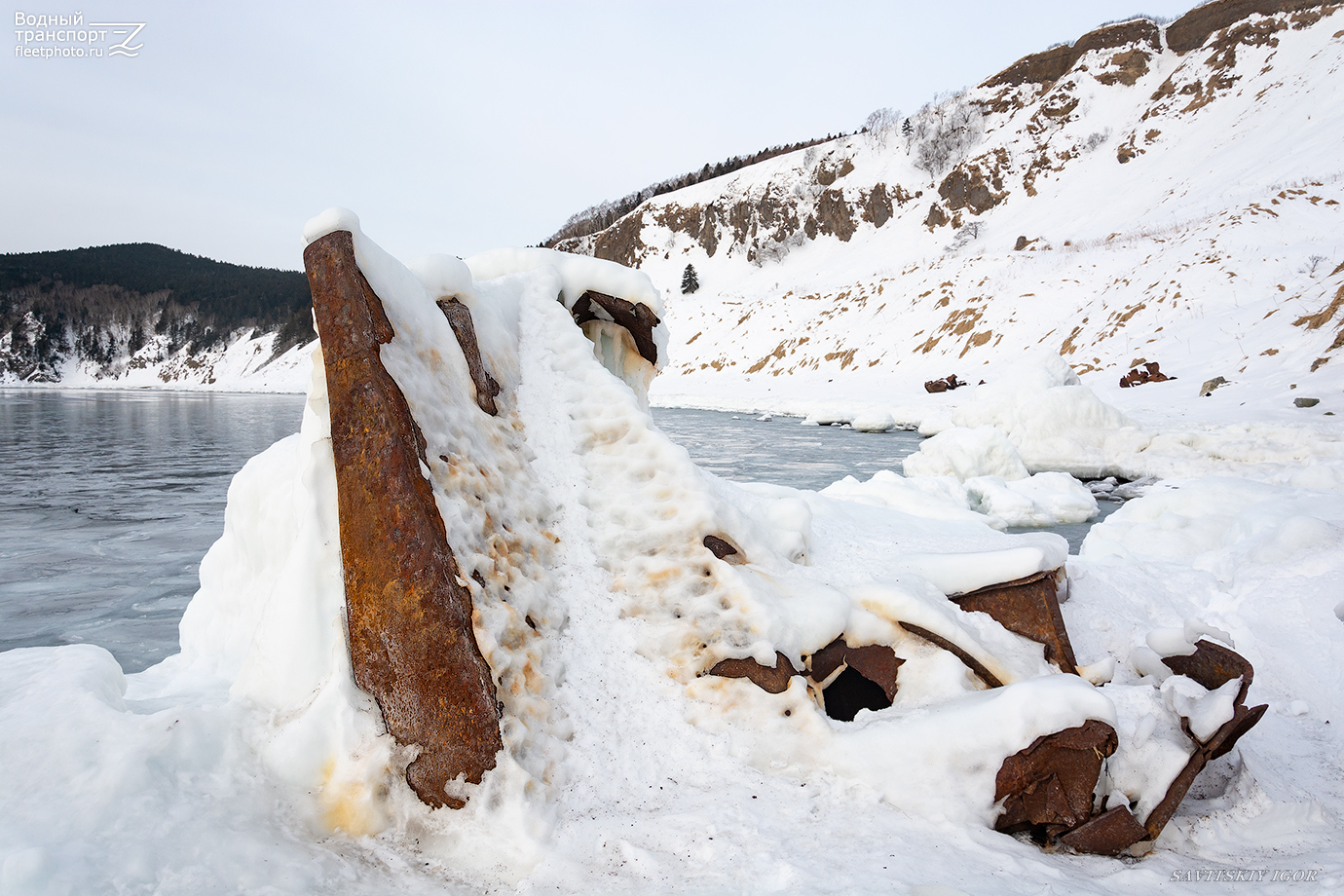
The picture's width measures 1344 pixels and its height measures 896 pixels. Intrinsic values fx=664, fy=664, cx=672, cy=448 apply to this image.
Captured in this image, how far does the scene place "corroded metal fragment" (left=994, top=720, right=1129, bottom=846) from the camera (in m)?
2.16

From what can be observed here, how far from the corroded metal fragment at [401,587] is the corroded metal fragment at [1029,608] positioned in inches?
92.5

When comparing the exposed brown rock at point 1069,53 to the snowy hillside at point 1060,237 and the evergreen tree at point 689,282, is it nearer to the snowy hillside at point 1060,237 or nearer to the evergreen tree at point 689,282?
the snowy hillside at point 1060,237

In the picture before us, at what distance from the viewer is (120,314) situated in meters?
88.1

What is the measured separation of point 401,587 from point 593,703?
0.81 metres

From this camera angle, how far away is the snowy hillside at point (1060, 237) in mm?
16016

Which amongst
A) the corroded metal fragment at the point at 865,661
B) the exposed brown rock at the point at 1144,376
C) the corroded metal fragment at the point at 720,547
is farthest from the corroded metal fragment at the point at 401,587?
the exposed brown rock at the point at 1144,376

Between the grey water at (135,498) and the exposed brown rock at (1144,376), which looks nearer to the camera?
the grey water at (135,498)

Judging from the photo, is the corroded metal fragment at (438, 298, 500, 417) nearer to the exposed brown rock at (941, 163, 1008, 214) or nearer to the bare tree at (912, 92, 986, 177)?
the exposed brown rock at (941, 163, 1008, 214)

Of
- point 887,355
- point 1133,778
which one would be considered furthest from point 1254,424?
point 887,355

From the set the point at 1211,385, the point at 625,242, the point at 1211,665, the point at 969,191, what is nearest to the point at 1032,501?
the point at 1211,665

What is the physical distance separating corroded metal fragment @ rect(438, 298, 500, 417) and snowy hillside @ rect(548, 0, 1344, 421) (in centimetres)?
1232

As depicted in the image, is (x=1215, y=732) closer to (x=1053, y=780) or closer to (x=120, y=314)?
(x=1053, y=780)

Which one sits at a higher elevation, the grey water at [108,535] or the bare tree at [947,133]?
the bare tree at [947,133]

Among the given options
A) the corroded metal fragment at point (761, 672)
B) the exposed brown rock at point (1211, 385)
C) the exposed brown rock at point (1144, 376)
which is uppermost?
the exposed brown rock at point (1144, 376)
